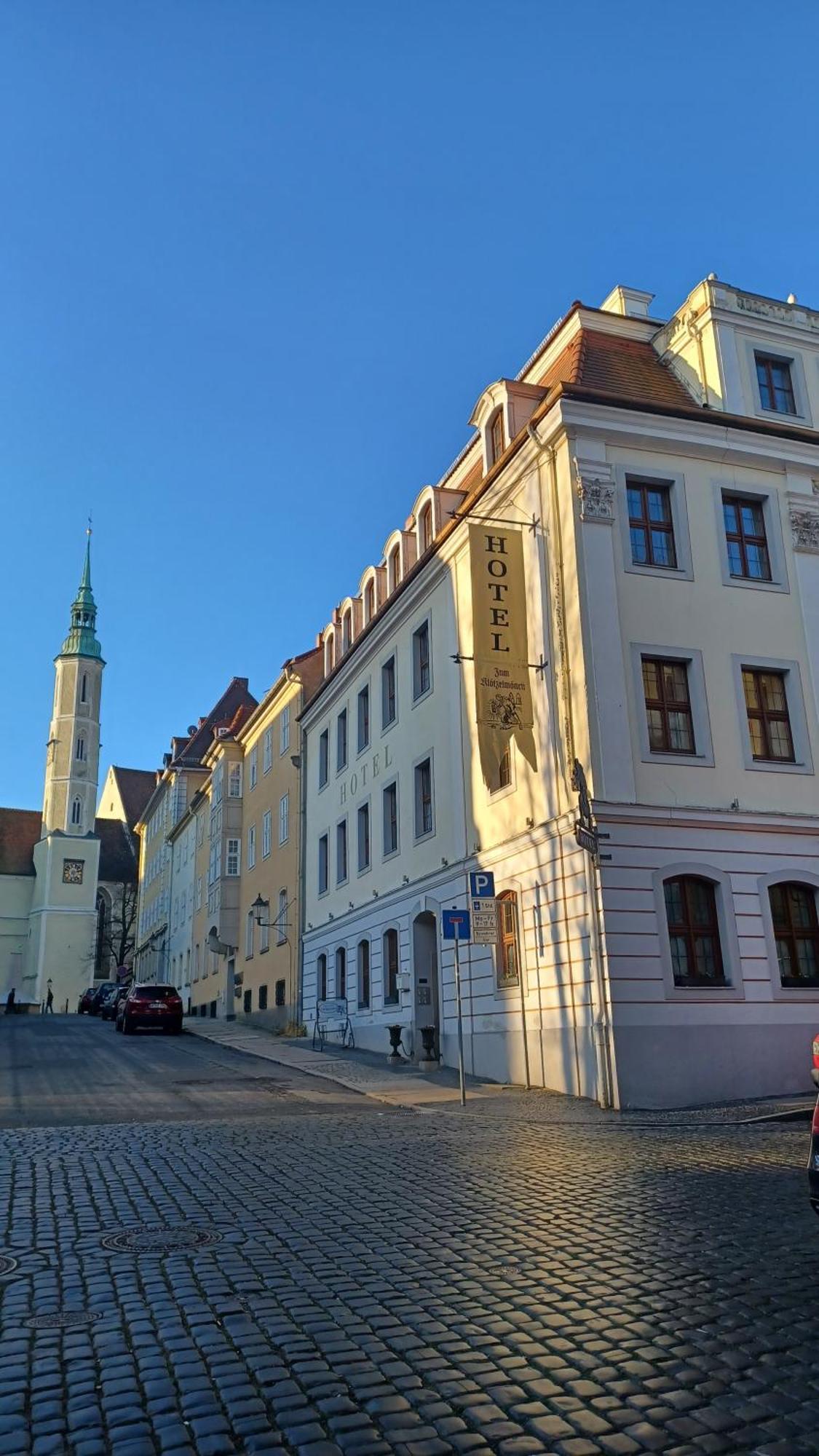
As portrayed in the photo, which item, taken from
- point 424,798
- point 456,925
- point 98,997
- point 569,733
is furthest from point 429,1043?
point 98,997

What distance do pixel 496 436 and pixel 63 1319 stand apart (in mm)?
19787

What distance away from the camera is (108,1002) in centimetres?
5097

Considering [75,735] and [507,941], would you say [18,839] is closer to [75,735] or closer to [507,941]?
[75,735]

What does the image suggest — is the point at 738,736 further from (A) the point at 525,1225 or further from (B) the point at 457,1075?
(A) the point at 525,1225

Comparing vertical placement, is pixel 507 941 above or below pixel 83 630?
below

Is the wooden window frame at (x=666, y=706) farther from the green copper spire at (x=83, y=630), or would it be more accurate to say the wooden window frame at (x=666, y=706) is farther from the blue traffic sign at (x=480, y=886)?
the green copper spire at (x=83, y=630)

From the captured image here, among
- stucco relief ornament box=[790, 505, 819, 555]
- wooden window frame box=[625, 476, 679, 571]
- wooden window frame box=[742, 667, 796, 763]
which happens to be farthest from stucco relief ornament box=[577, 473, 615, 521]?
stucco relief ornament box=[790, 505, 819, 555]

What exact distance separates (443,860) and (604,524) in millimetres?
8370

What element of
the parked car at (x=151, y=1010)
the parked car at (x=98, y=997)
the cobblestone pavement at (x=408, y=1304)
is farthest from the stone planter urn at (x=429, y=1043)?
the parked car at (x=98, y=997)

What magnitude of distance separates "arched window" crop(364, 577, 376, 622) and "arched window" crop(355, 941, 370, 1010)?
8.97 metres

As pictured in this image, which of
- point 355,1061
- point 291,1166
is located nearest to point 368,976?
point 355,1061

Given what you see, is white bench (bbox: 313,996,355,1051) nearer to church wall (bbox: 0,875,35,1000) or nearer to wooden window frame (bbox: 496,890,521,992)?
wooden window frame (bbox: 496,890,521,992)

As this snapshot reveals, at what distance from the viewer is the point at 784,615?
20453 mm

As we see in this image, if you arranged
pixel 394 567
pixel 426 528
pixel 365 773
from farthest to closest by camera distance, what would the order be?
pixel 365 773, pixel 394 567, pixel 426 528
